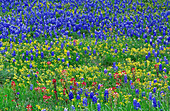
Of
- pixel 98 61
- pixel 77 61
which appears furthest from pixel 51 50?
pixel 98 61

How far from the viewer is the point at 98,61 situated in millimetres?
8352

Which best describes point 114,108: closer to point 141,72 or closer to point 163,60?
point 141,72

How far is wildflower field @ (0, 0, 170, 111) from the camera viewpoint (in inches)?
217

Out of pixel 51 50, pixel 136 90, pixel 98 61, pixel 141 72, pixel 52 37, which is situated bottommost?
pixel 136 90

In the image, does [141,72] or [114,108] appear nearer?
[114,108]

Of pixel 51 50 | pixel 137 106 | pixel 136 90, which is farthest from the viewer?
pixel 51 50

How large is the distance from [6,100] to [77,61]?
325 cm

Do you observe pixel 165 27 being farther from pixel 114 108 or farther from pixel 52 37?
pixel 114 108

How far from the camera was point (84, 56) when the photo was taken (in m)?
8.73

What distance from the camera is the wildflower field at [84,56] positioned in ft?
18.1

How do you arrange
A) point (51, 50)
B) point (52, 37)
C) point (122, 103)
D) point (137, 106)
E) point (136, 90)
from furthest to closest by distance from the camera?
point (52, 37), point (51, 50), point (136, 90), point (122, 103), point (137, 106)

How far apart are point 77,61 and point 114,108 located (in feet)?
12.3

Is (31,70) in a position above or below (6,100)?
above

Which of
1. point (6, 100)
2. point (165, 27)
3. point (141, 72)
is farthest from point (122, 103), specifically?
point (165, 27)
